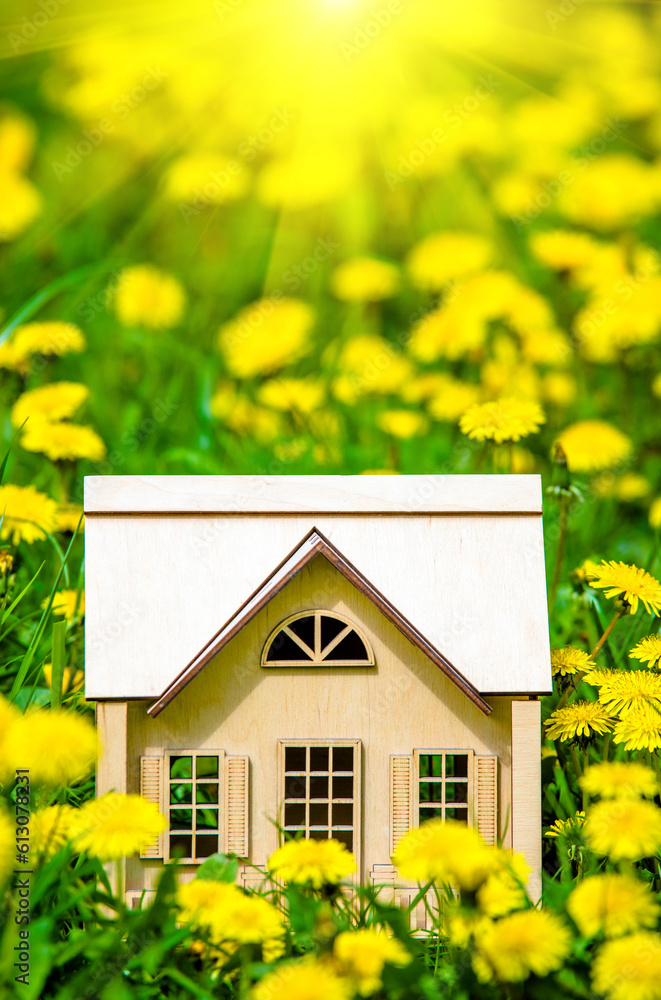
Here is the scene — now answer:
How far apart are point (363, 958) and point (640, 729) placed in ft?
2.44

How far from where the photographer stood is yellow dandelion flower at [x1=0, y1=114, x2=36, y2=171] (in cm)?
423

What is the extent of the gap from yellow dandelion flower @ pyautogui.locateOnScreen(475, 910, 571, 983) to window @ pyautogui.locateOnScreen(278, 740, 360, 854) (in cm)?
44

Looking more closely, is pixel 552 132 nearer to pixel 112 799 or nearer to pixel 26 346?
pixel 26 346

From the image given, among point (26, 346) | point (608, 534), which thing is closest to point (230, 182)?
point (26, 346)

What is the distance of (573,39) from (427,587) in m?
4.48

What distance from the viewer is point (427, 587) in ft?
5.70

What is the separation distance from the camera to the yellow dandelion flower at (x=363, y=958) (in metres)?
1.25

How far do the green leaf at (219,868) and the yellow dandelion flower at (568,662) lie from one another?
78cm

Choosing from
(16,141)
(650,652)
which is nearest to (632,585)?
(650,652)

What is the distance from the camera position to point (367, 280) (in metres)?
3.83

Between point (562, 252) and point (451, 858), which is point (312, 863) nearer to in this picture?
point (451, 858)

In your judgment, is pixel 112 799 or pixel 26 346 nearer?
pixel 112 799

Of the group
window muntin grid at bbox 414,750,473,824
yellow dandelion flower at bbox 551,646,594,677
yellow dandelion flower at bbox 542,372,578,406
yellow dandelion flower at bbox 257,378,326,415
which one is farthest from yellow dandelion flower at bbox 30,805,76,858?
yellow dandelion flower at bbox 542,372,578,406

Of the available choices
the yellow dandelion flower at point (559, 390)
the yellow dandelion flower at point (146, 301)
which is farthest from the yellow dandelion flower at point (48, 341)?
the yellow dandelion flower at point (559, 390)
